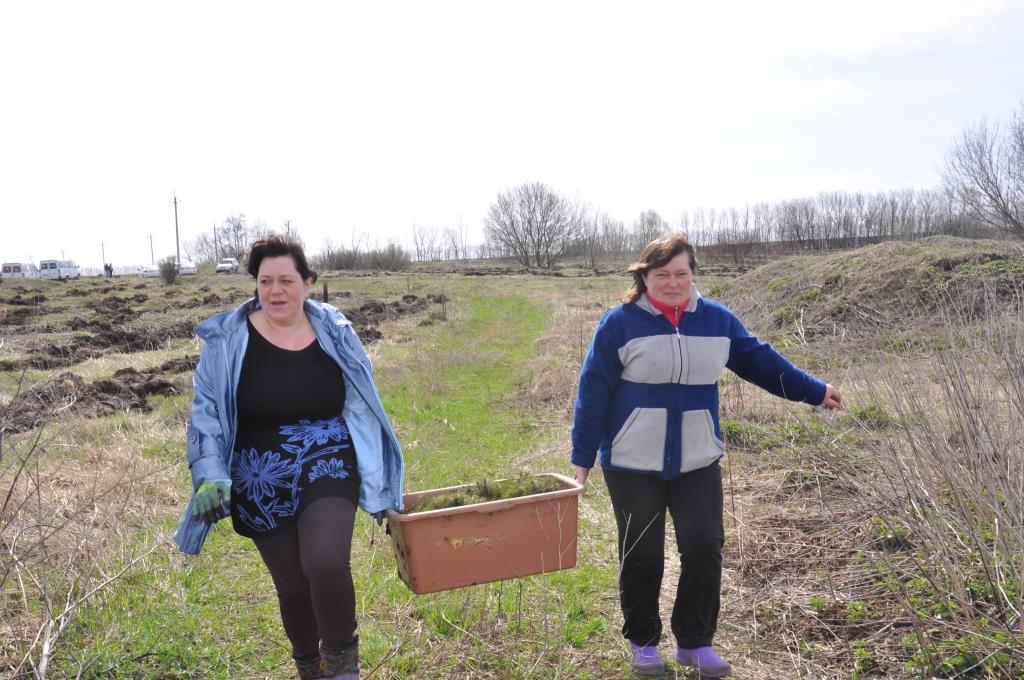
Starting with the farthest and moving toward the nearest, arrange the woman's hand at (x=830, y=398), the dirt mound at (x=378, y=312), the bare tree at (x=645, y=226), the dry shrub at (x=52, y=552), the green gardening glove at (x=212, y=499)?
the bare tree at (x=645, y=226), the dirt mound at (x=378, y=312), the woman's hand at (x=830, y=398), the dry shrub at (x=52, y=552), the green gardening glove at (x=212, y=499)

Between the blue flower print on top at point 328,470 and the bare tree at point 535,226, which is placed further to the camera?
the bare tree at point 535,226

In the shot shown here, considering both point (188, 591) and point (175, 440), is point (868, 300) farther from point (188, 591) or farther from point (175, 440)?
point (188, 591)

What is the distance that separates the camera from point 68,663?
3.20 m

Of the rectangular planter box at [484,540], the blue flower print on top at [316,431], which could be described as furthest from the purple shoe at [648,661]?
the blue flower print on top at [316,431]

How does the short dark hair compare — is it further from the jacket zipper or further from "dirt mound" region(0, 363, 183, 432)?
"dirt mound" region(0, 363, 183, 432)

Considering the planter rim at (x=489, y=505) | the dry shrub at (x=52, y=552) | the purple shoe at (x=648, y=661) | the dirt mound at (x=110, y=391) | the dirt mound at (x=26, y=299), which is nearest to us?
the planter rim at (x=489, y=505)

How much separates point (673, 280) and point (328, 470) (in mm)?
1524

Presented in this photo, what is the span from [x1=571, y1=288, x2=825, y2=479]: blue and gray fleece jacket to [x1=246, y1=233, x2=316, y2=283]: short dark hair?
1201 mm

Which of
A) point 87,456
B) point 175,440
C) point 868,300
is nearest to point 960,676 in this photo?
point 87,456

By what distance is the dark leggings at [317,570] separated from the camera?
2.59 m

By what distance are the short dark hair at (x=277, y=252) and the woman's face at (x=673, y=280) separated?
137cm

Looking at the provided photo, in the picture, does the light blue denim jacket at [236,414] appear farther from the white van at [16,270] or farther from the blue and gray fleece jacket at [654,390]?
the white van at [16,270]

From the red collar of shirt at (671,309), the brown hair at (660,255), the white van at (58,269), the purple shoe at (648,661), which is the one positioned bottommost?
the purple shoe at (648,661)

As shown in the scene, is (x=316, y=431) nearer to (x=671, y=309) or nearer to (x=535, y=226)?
(x=671, y=309)
